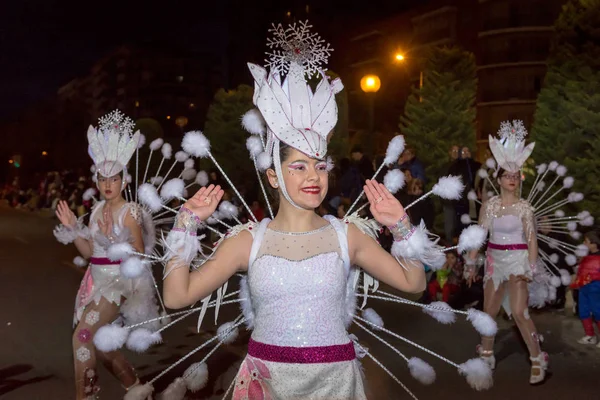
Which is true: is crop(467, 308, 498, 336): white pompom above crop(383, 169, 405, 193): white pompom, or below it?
below

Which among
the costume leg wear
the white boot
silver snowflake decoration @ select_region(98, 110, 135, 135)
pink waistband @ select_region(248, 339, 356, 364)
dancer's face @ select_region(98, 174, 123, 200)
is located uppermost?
silver snowflake decoration @ select_region(98, 110, 135, 135)

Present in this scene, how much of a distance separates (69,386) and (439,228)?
1005 centimetres

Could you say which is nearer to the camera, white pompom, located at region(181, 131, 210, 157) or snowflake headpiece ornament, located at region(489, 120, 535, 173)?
white pompom, located at region(181, 131, 210, 157)

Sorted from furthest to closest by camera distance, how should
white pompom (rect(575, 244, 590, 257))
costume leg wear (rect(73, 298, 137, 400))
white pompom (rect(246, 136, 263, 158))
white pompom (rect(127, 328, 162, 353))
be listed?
white pompom (rect(575, 244, 590, 257)), costume leg wear (rect(73, 298, 137, 400)), white pompom (rect(246, 136, 263, 158)), white pompom (rect(127, 328, 162, 353))

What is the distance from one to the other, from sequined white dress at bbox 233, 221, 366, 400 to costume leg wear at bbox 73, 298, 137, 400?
2.53 m

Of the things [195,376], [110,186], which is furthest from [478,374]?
[110,186]

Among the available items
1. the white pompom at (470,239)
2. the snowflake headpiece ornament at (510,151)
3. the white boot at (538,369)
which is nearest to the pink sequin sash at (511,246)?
the snowflake headpiece ornament at (510,151)

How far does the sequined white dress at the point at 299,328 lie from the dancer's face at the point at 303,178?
0.19m

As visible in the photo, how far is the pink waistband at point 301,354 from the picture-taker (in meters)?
3.21

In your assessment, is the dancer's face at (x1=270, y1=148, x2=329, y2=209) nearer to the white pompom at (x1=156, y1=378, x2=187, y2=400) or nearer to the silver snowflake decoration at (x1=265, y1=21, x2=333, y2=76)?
the silver snowflake decoration at (x1=265, y1=21, x2=333, y2=76)

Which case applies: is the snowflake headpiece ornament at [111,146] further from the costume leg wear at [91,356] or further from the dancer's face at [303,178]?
the dancer's face at [303,178]

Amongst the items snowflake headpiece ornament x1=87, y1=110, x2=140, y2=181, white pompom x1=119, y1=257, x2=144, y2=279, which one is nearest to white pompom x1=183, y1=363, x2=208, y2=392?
white pompom x1=119, y1=257, x2=144, y2=279

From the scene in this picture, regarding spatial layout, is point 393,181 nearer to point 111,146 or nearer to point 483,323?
point 483,323

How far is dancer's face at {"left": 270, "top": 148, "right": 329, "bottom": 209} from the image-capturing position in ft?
11.1
